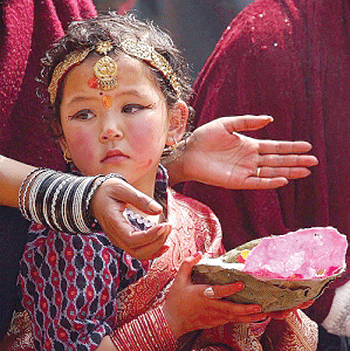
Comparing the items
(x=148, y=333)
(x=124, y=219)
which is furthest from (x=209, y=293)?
(x=124, y=219)

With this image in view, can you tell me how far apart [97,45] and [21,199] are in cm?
43

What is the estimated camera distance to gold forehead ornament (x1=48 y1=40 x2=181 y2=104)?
1479 mm

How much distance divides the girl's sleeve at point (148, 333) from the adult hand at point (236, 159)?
0.53 metres

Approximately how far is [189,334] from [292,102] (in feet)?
2.50

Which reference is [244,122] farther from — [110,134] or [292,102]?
[110,134]

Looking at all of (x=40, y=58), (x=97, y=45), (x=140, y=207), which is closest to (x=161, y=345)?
(x=140, y=207)

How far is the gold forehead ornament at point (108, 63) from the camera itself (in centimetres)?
148

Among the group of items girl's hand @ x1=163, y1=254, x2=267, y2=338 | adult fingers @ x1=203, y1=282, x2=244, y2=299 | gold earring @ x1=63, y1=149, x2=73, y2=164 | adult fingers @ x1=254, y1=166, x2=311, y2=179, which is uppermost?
gold earring @ x1=63, y1=149, x2=73, y2=164

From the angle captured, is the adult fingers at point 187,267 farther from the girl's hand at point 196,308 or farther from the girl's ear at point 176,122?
the girl's ear at point 176,122

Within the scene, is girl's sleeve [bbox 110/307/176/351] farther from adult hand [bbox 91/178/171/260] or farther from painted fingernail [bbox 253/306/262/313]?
adult hand [bbox 91/178/171/260]

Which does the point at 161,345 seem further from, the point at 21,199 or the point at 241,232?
the point at 241,232

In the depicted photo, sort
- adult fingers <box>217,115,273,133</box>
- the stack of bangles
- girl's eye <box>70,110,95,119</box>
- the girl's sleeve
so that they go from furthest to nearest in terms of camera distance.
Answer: adult fingers <box>217,115,273,133</box> → girl's eye <box>70,110,95,119</box> → the girl's sleeve → the stack of bangles

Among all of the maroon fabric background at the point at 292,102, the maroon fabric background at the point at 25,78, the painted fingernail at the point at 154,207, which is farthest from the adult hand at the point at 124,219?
the maroon fabric background at the point at 292,102

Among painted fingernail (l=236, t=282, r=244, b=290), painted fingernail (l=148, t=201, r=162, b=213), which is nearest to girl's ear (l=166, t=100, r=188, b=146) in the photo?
painted fingernail (l=236, t=282, r=244, b=290)
